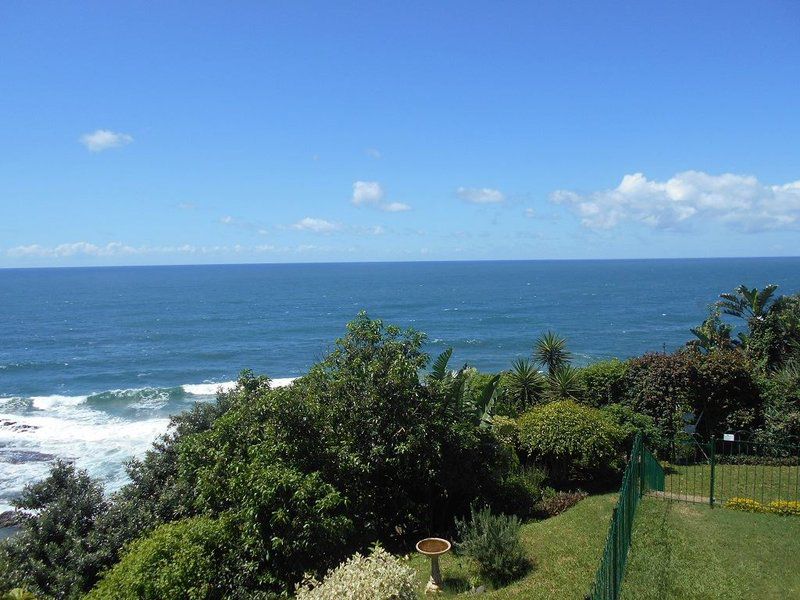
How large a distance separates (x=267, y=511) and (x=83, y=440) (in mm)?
28682

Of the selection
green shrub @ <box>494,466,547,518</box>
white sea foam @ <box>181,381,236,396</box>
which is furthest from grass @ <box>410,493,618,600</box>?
white sea foam @ <box>181,381,236,396</box>

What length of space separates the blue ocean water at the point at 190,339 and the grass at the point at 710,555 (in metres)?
6.79

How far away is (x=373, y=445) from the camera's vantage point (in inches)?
477

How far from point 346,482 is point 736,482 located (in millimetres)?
10450

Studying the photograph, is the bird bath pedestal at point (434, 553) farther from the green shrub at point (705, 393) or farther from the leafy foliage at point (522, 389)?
the green shrub at point (705, 393)

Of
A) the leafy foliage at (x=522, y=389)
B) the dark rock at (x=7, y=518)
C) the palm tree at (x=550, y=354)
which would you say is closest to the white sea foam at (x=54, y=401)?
the dark rock at (x=7, y=518)

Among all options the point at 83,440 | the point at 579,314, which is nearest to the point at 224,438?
the point at 83,440

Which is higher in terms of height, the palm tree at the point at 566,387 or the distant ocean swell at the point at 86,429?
the palm tree at the point at 566,387

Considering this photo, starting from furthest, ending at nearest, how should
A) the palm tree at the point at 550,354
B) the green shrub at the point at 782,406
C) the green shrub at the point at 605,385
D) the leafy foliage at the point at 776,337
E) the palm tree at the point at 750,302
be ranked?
the palm tree at the point at 750,302 → the palm tree at the point at 550,354 → the leafy foliage at the point at 776,337 → the green shrub at the point at 605,385 → the green shrub at the point at 782,406

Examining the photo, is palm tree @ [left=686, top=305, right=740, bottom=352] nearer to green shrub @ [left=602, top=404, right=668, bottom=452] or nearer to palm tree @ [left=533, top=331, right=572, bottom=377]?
palm tree @ [left=533, top=331, right=572, bottom=377]

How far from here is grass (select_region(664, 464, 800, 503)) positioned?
14109mm

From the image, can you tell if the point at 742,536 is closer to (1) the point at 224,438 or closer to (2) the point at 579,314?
(1) the point at 224,438

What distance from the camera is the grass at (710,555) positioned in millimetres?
8766

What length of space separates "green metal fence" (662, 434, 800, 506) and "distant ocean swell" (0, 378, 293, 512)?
659 inches
